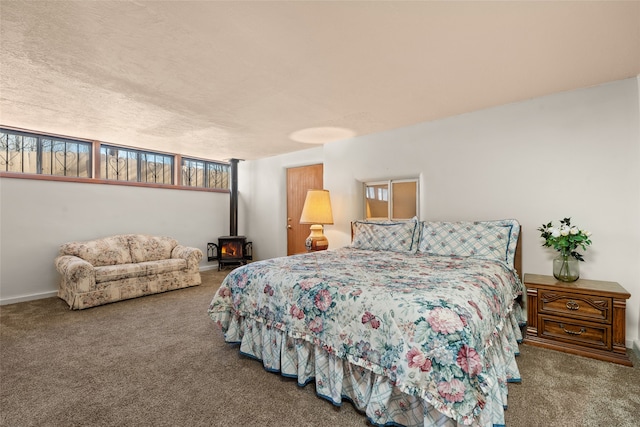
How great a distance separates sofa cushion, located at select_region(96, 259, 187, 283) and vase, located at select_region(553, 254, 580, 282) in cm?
451

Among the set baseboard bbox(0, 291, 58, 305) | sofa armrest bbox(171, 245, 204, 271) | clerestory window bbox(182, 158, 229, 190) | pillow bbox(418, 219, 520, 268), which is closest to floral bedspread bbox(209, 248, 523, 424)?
pillow bbox(418, 219, 520, 268)

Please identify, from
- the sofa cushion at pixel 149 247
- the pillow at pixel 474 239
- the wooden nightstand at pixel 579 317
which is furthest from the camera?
Answer: the sofa cushion at pixel 149 247

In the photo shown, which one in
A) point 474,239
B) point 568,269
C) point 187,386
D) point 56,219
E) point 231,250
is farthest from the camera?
point 231,250

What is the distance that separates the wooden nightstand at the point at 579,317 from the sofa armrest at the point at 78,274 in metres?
4.56

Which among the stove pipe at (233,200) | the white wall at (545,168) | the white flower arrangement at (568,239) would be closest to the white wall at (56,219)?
the stove pipe at (233,200)

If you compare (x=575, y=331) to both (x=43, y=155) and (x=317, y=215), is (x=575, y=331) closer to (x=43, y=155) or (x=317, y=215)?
(x=317, y=215)

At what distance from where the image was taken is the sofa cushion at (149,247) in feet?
14.3

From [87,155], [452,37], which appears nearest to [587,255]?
[452,37]

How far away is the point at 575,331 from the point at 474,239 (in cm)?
99

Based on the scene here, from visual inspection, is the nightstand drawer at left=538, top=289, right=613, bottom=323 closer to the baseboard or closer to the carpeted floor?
the carpeted floor

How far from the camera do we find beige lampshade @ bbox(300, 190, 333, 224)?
4.17m

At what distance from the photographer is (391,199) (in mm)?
4035

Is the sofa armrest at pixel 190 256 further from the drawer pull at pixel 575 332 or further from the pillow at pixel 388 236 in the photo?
the drawer pull at pixel 575 332

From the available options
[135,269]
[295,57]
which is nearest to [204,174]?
[135,269]
